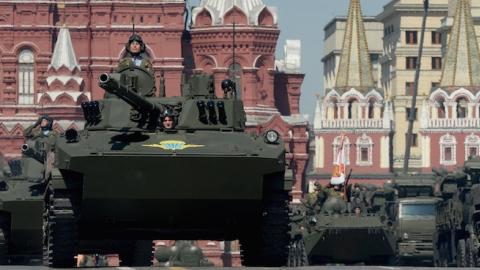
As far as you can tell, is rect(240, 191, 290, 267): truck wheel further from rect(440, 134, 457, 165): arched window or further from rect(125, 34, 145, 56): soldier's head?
rect(440, 134, 457, 165): arched window

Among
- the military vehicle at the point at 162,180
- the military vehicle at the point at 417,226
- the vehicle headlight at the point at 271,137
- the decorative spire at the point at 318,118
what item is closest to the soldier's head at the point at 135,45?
the military vehicle at the point at 162,180

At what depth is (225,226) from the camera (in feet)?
86.6

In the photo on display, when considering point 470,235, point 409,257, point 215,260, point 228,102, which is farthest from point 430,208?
point 215,260

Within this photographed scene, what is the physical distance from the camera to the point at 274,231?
25.8 meters

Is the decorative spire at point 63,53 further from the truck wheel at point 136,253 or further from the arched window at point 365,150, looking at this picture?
the truck wheel at point 136,253

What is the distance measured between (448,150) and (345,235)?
304ft

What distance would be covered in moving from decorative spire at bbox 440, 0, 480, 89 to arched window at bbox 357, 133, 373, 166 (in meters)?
6.26

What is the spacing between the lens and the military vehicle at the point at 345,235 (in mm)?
45375

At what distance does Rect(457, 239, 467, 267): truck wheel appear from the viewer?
4653 cm

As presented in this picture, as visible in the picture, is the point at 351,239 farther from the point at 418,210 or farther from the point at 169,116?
the point at 169,116

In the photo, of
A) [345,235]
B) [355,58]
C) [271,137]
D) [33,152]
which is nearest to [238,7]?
[355,58]

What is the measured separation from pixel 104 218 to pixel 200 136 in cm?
158

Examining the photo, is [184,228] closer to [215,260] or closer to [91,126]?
[91,126]

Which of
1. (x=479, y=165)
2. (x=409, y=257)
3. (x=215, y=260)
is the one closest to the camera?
(x=479, y=165)
